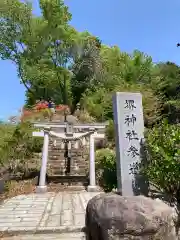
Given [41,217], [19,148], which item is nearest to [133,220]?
[41,217]

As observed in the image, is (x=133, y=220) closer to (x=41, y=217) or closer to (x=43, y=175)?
(x=41, y=217)

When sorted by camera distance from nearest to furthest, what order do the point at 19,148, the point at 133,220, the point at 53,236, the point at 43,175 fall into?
the point at 133,220 → the point at 53,236 → the point at 43,175 → the point at 19,148

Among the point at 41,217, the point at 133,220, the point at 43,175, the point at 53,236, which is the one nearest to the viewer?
the point at 133,220

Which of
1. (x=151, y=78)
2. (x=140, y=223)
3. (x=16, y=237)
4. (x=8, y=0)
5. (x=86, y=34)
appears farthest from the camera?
(x=86, y=34)

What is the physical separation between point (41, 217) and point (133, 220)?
3.23 meters

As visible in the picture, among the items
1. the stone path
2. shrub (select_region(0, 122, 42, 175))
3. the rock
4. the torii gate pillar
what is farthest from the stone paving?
shrub (select_region(0, 122, 42, 175))

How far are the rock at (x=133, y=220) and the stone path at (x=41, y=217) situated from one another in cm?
174

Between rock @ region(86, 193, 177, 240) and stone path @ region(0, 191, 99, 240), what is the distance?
5.72 feet

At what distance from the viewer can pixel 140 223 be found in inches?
118

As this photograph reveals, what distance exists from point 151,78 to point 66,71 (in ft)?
22.9

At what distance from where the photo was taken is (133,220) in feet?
9.89

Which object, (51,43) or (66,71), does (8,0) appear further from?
(66,71)

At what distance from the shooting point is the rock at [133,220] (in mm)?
3004

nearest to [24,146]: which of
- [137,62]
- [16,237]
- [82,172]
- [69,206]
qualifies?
[82,172]
